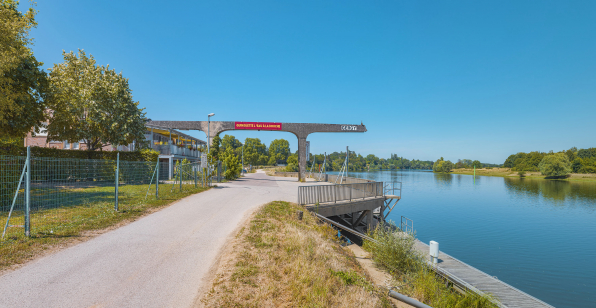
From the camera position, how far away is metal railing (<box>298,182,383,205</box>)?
1455 centimetres

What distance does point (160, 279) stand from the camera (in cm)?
498

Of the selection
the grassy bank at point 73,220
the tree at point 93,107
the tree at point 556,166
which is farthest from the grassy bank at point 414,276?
the tree at point 556,166

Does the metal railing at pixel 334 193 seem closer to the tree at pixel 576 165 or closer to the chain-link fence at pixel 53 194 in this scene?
the chain-link fence at pixel 53 194

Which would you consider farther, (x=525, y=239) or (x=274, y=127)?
(x=274, y=127)

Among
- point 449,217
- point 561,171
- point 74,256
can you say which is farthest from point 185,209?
point 561,171

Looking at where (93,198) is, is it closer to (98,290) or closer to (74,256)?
(74,256)

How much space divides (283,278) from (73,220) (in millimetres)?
7536

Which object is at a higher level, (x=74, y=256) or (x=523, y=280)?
(x=74, y=256)

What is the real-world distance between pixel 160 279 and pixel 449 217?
29.9 meters

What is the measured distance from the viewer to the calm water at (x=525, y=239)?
13.3 m

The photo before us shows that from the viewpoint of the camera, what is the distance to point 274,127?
94.7 ft

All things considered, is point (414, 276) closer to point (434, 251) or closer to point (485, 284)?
point (434, 251)

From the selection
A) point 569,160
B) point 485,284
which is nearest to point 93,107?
point 485,284

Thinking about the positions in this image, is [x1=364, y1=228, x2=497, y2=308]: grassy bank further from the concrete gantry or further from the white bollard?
the concrete gantry
